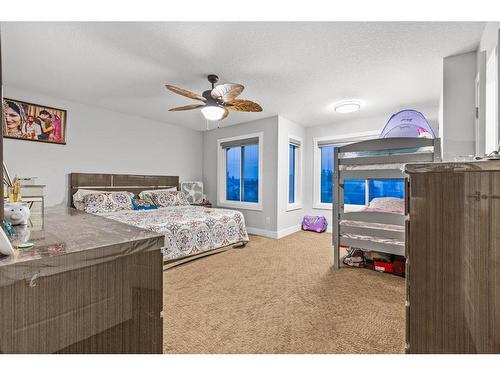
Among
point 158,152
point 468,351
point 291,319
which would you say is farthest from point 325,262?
point 158,152

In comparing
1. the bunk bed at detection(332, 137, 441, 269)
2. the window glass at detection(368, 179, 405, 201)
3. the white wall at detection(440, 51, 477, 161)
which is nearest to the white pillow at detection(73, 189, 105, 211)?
the bunk bed at detection(332, 137, 441, 269)

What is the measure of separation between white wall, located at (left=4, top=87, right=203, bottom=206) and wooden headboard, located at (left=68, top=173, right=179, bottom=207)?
0.29 ft

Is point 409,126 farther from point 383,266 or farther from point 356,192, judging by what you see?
point 356,192

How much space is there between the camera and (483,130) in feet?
6.88

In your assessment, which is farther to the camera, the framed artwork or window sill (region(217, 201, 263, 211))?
window sill (region(217, 201, 263, 211))

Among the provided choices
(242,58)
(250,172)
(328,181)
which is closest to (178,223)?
(242,58)

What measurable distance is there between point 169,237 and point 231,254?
3.22 feet

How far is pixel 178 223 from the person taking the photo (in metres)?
3.04

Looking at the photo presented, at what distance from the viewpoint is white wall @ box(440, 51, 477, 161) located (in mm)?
2367

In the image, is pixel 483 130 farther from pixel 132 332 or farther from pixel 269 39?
pixel 132 332

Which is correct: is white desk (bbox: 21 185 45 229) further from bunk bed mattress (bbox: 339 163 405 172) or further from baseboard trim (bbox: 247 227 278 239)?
baseboard trim (bbox: 247 227 278 239)

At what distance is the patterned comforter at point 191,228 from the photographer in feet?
9.59

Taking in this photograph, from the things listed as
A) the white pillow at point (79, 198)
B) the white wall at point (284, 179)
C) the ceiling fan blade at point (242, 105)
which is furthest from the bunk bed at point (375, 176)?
the white pillow at point (79, 198)

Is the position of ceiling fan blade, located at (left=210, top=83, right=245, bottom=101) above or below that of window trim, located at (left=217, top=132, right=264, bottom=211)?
above
